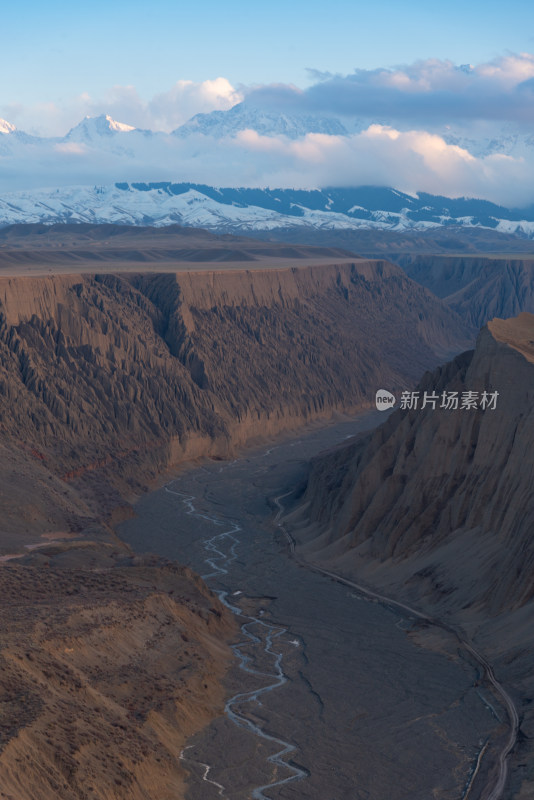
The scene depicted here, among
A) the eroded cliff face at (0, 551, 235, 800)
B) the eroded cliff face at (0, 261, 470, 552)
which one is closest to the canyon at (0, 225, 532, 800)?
the eroded cliff face at (0, 551, 235, 800)

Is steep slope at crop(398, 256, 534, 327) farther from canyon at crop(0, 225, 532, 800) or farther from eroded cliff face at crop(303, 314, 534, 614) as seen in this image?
eroded cliff face at crop(303, 314, 534, 614)

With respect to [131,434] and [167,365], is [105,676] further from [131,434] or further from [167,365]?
[167,365]

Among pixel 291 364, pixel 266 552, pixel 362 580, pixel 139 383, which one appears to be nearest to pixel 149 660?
pixel 362 580

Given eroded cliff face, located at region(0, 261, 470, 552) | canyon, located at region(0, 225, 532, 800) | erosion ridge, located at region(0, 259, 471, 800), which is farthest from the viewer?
eroded cliff face, located at region(0, 261, 470, 552)

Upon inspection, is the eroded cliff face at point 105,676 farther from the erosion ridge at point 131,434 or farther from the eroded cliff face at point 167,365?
the eroded cliff face at point 167,365

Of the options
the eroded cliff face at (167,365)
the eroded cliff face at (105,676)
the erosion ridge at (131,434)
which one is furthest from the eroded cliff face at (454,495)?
the eroded cliff face at (167,365)

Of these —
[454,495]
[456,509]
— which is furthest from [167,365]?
[456,509]
